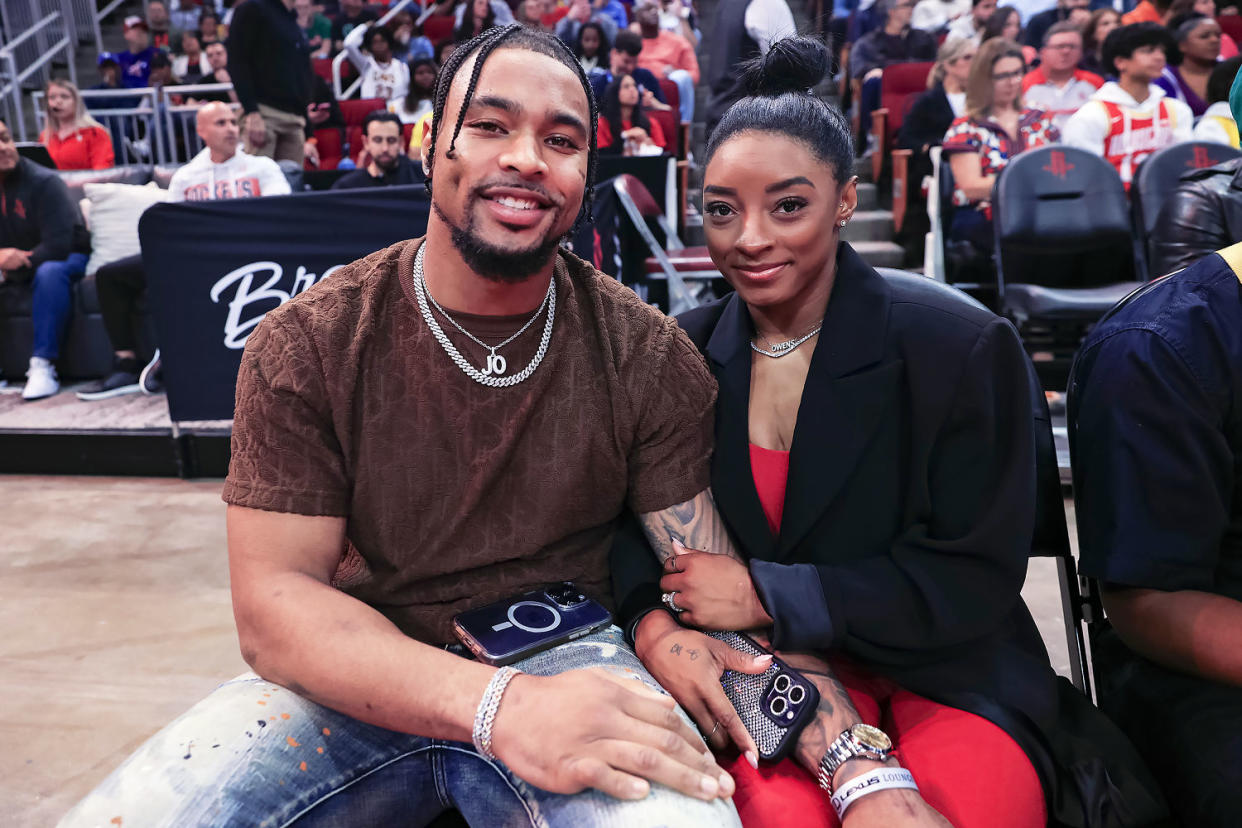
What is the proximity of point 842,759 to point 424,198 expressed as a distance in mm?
3016

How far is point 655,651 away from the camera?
1328mm

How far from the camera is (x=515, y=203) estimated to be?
1.35 meters

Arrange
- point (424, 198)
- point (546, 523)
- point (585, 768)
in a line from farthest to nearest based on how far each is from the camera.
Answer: point (424, 198) < point (546, 523) < point (585, 768)

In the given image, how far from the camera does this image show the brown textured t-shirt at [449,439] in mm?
1303

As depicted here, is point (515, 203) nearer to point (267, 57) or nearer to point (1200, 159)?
point (1200, 159)

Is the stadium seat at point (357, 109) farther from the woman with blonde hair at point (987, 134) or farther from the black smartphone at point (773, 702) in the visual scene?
the black smartphone at point (773, 702)

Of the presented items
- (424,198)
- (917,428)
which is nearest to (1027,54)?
(424,198)

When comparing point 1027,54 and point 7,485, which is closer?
point 7,485

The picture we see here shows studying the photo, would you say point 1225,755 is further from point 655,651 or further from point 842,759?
point 655,651

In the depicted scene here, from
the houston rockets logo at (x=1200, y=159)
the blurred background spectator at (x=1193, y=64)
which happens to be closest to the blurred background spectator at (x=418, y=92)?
the blurred background spectator at (x=1193, y=64)

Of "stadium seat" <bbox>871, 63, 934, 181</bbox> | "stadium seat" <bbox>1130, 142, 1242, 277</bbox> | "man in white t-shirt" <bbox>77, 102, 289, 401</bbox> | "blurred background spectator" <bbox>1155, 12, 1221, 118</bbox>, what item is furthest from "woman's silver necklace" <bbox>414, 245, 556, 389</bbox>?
"stadium seat" <bbox>871, 63, 934, 181</bbox>

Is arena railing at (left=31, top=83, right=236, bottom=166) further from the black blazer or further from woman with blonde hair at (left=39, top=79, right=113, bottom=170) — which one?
the black blazer

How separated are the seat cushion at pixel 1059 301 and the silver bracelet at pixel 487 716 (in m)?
3.36

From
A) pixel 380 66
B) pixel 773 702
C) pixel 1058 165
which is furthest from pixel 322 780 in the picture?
pixel 380 66
